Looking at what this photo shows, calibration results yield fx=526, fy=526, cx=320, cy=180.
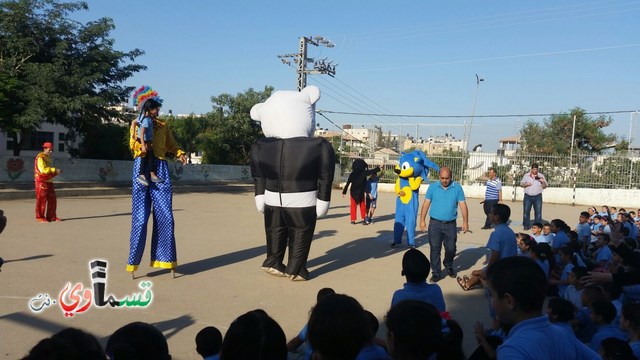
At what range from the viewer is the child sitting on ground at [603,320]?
368 centimetres

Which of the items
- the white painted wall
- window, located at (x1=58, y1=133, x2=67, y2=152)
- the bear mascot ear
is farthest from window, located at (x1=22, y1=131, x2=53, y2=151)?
the bear mascot ear

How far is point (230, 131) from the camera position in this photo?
33594mm

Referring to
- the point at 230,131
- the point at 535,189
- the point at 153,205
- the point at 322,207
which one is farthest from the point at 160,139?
the point at 230,131

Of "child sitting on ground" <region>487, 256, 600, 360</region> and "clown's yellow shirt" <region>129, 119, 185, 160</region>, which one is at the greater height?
"clown's yellow shirt" <region>129, 119, 185, 160</region>

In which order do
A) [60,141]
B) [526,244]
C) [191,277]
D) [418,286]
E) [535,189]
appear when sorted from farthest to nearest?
[60,141]
[535,189]
[191,277]
[526,244]
[418,286]

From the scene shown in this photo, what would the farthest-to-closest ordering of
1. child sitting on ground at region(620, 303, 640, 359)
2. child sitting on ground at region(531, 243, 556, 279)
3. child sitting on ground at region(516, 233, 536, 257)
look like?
child sitting on ground at region(516, 233, 536, 257) → child sitting on ground at region(531, 243, 556, 279) → child sitting on ground at region(620, 303, 640, 359)

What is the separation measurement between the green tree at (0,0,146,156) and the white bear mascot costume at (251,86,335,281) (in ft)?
41.6

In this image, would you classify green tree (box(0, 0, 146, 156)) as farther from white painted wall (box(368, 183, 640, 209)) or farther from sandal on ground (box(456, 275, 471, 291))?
white painted wall (box(368, 183, 640, 209))

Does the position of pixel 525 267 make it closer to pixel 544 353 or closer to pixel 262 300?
pixel 544 353

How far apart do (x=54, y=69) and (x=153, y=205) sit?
13662 millimetres

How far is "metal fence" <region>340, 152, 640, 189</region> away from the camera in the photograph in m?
24.7

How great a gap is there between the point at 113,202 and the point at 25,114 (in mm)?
4138

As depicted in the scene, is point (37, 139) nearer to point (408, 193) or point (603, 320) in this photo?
point (408, 193)

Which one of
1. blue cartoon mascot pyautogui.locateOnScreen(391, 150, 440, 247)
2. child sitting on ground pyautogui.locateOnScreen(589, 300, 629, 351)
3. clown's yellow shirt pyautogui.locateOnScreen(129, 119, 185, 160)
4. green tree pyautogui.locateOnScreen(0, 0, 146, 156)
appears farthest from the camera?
green tree pyautogui.locateOnScreen(0, 0, 146, 156)
